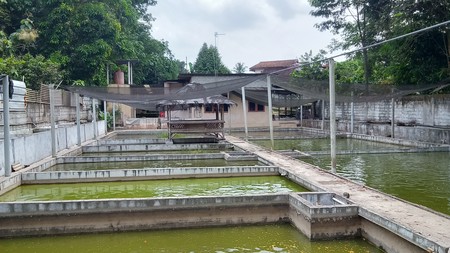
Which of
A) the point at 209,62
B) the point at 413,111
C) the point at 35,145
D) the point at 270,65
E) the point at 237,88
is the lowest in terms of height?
the point at 35,145

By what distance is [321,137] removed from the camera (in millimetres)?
19312

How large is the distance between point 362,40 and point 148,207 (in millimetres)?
19528

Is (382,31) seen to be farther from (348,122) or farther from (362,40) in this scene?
(348,122)

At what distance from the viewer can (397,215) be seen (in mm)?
5660

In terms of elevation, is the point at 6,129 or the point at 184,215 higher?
the point at 6,129

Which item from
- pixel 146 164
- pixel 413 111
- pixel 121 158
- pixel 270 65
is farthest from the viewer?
pixel 270 65

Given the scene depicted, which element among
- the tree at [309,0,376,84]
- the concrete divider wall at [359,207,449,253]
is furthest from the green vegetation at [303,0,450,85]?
the concrete divider wall at [359,207,449,253]

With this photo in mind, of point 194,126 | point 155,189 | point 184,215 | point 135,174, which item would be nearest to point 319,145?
point 194,126

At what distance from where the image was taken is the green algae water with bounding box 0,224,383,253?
5645 mm

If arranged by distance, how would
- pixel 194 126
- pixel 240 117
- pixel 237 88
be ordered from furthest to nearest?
pixel 240 117, pixel 194 126, pixel 237 88

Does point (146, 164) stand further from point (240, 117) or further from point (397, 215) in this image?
point (240, 117)

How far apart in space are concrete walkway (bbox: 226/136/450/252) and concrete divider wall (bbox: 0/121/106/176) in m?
6.65

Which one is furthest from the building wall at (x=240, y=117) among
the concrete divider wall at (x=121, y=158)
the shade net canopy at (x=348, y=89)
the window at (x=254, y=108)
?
the concrete divider wall at (x=121, y=158)

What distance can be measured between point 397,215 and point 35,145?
922 centimetres
